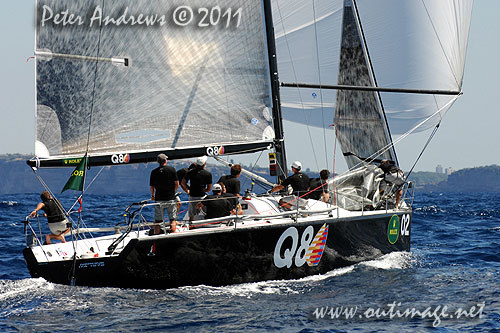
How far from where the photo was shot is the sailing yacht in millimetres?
9852

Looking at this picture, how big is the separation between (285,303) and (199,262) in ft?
4.74

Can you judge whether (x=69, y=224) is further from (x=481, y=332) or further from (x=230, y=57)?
(x=481, y=332)

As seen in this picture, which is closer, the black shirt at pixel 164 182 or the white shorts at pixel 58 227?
the black shirt at pixel 164 182

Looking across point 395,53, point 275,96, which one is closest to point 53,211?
point 275,96

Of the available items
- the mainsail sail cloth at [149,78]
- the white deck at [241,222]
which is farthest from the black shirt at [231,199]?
the mainsail sail cloth at [149,78]

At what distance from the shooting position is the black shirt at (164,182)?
10078 mm

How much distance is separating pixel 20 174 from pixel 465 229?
187437 millimetres

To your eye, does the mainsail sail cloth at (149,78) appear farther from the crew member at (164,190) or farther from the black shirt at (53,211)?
the crew member at (164,190)

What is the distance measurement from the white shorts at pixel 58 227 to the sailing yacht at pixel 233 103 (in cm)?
21

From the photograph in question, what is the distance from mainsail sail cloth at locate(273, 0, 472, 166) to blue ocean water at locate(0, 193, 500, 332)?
338cm

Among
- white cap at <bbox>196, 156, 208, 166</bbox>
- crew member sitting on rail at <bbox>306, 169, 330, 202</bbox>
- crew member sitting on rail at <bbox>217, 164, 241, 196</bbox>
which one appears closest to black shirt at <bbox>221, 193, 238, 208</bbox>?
crew member sitting on rail at <bbox>217, 164, 241, 196</bbox>

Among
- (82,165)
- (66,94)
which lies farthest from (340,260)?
(66,94)

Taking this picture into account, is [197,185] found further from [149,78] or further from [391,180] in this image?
[391,180]

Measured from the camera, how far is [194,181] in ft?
35.3
